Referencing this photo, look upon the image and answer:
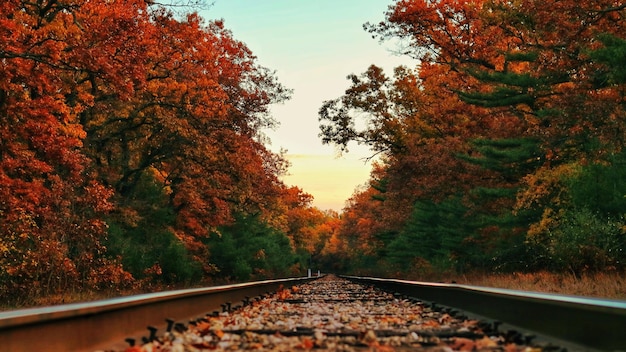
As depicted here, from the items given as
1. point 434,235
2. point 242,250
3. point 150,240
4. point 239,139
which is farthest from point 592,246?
point 434,235

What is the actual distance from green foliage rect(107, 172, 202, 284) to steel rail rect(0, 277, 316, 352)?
65.9 ft

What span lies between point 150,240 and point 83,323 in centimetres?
2988

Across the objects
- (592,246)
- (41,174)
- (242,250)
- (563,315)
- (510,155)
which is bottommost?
Answer: (563,315)

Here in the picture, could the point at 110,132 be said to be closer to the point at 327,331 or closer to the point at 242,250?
the point at 242,250

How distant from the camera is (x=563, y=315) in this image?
20.7 ft

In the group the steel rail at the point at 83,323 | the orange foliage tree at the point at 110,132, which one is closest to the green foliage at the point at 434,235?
the orange foliage tree at the point at 110,132

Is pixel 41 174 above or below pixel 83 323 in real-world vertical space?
above

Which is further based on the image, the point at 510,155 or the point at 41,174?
the point at 510,155

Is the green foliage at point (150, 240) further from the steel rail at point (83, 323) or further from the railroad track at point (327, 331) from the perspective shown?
the railroad track at point (327, 331)

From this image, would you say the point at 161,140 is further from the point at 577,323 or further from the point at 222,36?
the point at 577,323

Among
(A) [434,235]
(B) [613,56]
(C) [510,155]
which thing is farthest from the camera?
(A) [434,235]

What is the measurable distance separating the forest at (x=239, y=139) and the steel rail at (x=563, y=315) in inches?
429

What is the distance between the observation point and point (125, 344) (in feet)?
21.0

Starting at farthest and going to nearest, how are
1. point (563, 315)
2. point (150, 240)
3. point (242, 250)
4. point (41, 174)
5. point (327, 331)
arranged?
point (242, 250) < point (150, 240) < point (41, 174) < point (327, 331) < point (563, 315)
